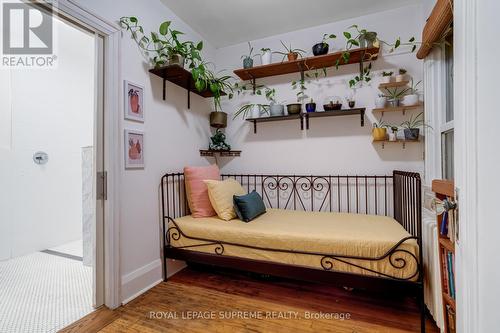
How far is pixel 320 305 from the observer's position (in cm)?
166

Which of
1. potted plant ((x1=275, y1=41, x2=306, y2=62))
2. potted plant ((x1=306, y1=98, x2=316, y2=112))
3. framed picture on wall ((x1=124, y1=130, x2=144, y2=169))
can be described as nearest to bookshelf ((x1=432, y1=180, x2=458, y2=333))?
potted plant ((x1=306, y1=98, x2=316, y2=112))

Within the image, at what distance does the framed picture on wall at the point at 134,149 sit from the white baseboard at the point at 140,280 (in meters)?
0.84

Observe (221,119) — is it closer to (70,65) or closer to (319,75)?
(319,75)

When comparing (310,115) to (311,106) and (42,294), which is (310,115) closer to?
(311,106)

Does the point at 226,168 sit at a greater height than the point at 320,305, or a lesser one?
greater

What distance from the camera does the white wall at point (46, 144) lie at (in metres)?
2.51

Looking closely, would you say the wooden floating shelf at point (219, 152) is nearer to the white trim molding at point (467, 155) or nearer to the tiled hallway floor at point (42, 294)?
the tiled hallway floor at point (42, 294)

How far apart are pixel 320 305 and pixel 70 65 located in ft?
13.3

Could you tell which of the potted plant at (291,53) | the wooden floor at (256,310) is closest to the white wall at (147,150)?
the wooden floor at (256,310)

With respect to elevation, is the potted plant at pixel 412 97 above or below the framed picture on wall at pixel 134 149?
above

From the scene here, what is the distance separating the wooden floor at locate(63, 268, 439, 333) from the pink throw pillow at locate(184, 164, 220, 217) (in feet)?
2.01

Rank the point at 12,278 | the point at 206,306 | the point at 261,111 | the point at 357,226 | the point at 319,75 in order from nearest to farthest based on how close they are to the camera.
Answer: the point at 206,306 < the point at 357,226 < the point at 12,278 < the point at 319,75 < the point at 261,111

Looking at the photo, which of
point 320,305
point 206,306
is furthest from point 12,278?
point 320,305

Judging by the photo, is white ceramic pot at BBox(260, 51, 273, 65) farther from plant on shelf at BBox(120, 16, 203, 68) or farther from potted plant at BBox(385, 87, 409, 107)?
potted plant at BBox(385, 87, 409, 107)
